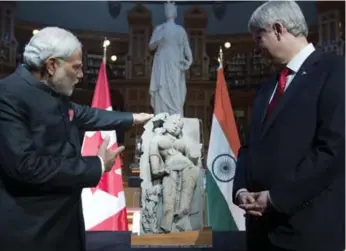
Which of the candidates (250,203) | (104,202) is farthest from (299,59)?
(104,202)

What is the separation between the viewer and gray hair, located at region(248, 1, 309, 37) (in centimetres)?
→ 130

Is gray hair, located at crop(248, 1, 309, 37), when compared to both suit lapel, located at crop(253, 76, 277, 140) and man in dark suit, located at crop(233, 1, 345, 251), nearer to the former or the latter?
man in dark suit, located at crop(233, 1, 345, 251)

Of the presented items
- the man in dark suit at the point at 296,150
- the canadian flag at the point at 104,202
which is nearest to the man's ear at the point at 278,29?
the man in dark suit at the point at 296,150

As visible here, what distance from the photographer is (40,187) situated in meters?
1.15

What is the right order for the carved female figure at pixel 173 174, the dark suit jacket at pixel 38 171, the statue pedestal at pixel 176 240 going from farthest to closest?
the carved female figure at pixel 173 174, the statue pedestal at pixel 176 240, the dark suit jacket at pixel 38 171

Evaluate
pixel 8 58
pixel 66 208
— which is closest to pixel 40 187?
pixel 66 208

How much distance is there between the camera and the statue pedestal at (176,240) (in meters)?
3.10

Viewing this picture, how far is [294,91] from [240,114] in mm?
9045

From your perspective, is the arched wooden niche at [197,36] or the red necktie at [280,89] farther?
the arched wooden niche at [197,36]

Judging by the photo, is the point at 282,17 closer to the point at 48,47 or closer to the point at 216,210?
the point at 48,47

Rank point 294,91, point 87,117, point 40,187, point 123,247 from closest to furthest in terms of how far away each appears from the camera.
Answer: point 40,187 < point 294,91 < point 87,117 < point 123,247

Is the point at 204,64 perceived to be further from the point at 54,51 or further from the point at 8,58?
the point at 54,51

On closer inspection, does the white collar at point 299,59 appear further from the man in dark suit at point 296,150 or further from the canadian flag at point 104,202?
the canadian flag at point 104,202

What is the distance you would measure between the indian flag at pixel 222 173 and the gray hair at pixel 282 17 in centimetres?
294
